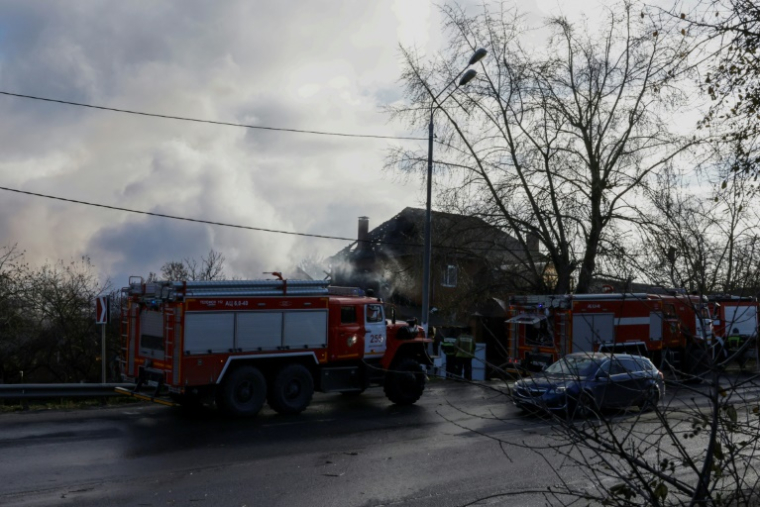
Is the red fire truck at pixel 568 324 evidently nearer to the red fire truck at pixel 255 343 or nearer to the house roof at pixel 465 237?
the house roof at pixel 465 237

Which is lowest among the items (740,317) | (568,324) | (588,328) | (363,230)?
(588,328)

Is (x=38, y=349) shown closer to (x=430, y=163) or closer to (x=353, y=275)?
(x=430, y=163)

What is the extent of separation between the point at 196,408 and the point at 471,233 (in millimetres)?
12297

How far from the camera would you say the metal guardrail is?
14.6 meters

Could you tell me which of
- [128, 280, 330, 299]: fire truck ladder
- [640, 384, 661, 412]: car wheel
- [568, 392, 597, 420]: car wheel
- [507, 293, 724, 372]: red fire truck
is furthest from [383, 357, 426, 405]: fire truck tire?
[640, 384, 661, 412]: car wheel

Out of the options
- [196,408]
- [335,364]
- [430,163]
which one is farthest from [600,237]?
[196,408]

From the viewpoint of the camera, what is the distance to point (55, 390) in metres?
15.1

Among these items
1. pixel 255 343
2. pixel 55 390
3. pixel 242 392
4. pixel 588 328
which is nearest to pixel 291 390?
pixel 242 392

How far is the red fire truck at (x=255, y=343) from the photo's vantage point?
551 inches

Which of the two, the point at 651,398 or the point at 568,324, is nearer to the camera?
the point at 651,398

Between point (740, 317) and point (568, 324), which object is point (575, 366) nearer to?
point (740, 317)

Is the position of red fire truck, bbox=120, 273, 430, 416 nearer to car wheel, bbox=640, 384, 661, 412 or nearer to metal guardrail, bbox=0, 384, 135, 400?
metal guardrail, bbox=0, 384, 135, 400

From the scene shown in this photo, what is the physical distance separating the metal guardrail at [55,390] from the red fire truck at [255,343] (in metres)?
0.82

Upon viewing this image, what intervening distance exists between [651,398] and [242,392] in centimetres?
1127
